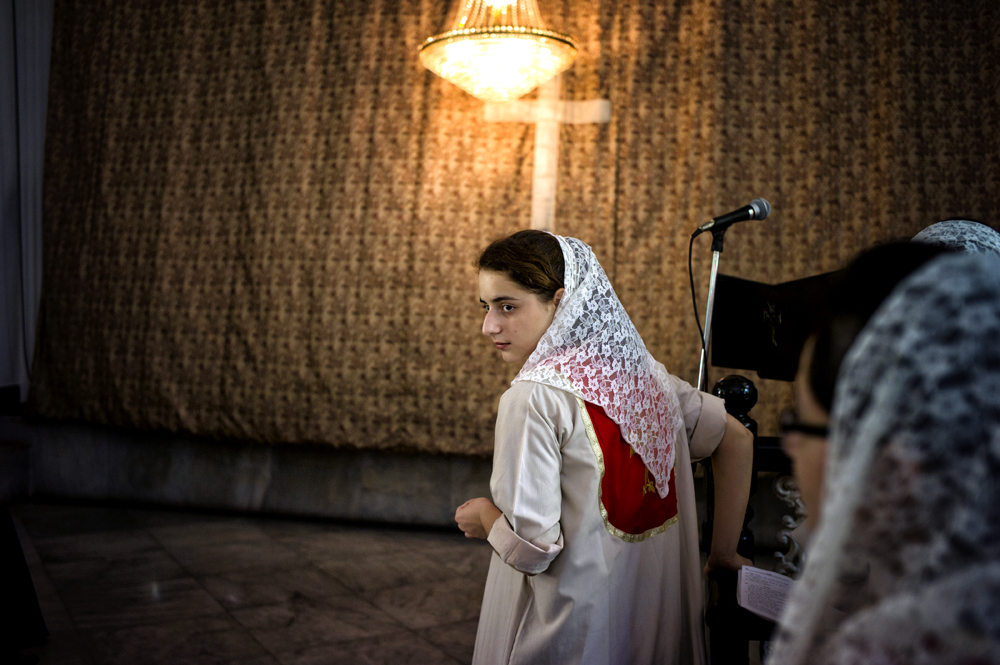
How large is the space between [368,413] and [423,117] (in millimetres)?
1509

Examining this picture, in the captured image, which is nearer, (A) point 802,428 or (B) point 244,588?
(A) point 802,428

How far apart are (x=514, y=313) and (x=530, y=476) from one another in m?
0.37

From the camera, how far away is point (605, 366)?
1.40m

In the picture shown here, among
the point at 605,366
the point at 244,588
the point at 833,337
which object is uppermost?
the point at 833,337

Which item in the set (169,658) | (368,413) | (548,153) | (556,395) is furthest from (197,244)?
(556,395)

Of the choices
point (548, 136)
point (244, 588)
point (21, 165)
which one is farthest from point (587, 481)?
point (21, 165)

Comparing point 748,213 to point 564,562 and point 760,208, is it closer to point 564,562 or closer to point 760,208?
point 760,208

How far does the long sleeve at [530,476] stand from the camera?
48.5 inches

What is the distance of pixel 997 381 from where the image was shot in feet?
1.65

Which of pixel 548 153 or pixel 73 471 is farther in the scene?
pixel 73 471

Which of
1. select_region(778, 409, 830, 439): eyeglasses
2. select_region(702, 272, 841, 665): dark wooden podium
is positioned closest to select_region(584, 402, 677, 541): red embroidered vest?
select_region(702, 272, 841, 665): dark wooden podium

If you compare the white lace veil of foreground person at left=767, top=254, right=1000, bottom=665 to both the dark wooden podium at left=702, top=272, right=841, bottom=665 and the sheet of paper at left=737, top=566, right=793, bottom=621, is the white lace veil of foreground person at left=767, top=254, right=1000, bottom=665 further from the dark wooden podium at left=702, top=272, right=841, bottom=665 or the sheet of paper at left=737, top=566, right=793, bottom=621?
the dark wooden podium at left=702, top=272, right=841, bottom=665

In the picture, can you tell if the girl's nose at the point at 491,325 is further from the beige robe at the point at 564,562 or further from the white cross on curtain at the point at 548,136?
the white cross on curtain at the point at 548,136

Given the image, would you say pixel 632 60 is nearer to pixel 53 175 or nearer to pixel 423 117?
pixel 423 117
